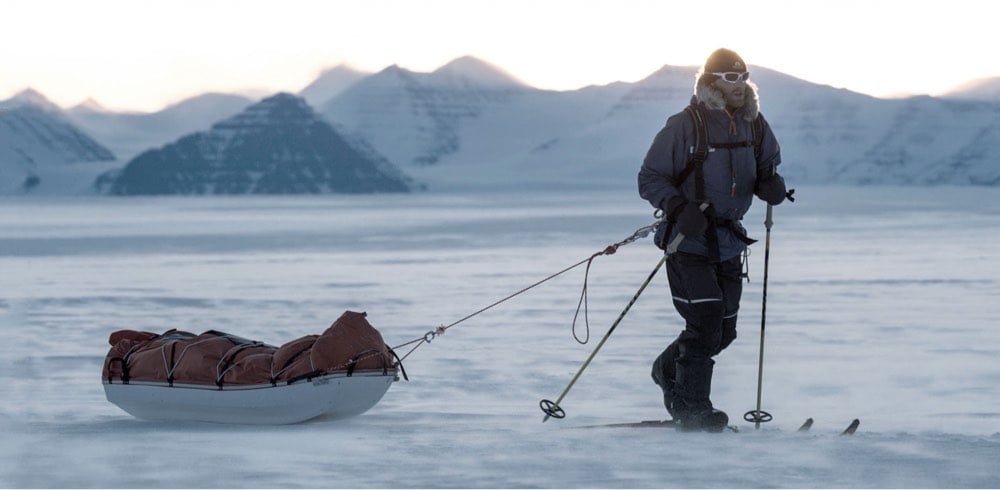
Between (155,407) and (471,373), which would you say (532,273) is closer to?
(471,373)

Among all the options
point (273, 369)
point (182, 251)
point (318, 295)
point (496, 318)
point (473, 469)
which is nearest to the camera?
point (473, 469)

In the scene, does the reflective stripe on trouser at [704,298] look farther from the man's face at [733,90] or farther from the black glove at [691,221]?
the man's face at [733,90]

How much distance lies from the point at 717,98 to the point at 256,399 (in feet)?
7.68

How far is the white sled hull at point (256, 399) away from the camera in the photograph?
19.7 ft

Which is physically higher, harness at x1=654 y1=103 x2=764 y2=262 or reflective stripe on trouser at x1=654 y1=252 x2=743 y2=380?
harness at x1=654 y1=103 x2=764 y2=262

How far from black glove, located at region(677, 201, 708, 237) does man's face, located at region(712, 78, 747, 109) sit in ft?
1.57

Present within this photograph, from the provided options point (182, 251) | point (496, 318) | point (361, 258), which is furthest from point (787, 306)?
point (182, 251)

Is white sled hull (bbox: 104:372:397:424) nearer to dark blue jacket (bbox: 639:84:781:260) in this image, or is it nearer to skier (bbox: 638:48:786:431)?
skier (bbox: 638:48:786:431)

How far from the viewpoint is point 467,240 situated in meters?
29.1

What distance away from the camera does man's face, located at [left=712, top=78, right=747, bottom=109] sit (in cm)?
566

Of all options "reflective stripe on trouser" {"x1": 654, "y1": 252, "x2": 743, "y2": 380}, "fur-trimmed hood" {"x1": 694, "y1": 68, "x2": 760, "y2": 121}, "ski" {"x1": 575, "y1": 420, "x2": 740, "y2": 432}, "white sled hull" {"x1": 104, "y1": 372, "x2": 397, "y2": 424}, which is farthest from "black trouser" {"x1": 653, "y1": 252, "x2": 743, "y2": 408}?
"white sled hull" {"x1": 104, "y1": 372, "x2": 397, "y2": 424}

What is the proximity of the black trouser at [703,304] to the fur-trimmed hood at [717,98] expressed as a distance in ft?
2.00

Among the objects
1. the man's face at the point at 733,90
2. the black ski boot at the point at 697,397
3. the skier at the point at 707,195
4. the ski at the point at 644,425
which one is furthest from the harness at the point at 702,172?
the ski at the point at 644,425

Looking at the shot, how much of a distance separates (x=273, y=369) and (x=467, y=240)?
2311 cm
